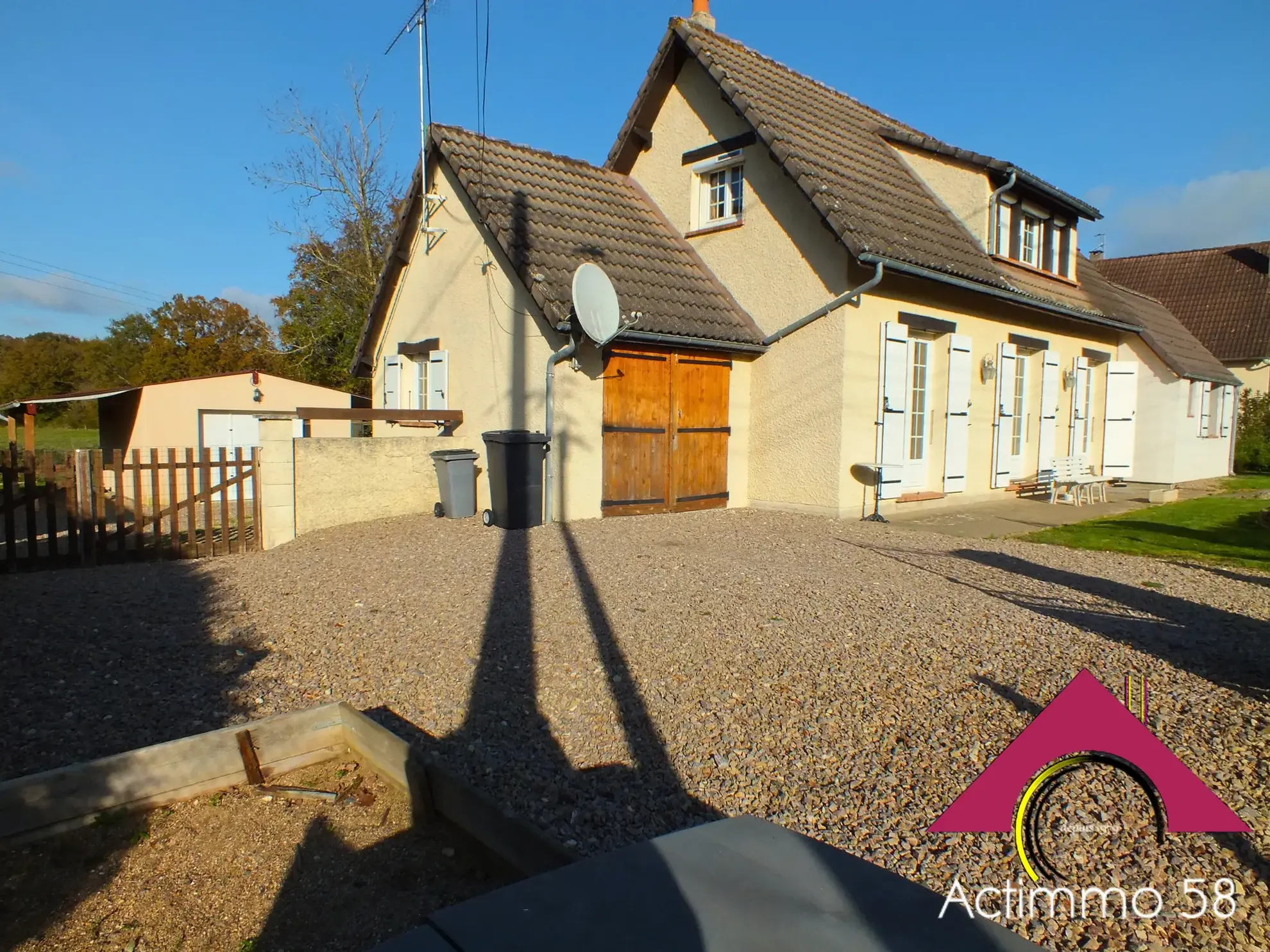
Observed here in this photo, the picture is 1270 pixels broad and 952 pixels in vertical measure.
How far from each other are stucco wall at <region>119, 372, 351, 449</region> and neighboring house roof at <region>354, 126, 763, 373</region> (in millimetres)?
9857

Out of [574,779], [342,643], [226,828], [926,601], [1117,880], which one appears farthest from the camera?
[926,601]

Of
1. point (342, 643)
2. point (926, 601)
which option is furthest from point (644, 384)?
point (342, 643)

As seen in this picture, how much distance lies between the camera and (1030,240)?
47.6ft

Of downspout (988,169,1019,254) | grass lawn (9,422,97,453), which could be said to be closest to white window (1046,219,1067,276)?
downspout (988,169,1019,254)

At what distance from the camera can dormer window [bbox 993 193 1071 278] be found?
13.6m

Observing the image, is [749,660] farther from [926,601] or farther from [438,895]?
[438,895]

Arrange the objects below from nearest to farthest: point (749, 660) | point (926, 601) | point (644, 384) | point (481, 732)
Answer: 1. point (481, 732)
2. point (749, 660)
3. point (926, 601)
4. point (644, 384)

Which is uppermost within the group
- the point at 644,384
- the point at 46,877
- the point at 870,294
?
the point at 870,294

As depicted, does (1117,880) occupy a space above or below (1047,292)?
below

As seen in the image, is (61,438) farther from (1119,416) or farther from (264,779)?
(264,779)

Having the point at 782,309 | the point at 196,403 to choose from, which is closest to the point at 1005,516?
the point at 782,309

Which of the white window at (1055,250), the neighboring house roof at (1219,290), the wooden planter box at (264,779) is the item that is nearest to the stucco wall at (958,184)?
the white window at (1055,250)

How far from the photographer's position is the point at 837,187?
36.2 ft

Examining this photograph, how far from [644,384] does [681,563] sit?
11.4ft
